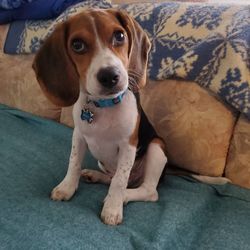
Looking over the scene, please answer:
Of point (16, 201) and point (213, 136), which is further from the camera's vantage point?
point (213, 136)

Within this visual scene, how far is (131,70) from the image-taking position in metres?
1.33

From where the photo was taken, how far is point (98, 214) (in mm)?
1302

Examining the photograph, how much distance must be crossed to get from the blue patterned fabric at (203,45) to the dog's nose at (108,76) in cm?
54

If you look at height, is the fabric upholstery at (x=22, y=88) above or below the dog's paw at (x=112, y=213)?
below

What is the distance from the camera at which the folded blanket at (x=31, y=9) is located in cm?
222

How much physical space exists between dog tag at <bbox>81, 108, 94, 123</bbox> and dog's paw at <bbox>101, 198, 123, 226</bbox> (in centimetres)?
29

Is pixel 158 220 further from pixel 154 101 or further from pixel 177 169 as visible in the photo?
pixel 154 101

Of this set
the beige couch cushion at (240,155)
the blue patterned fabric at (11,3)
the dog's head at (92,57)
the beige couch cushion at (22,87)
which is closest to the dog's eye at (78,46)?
the dog's head at (92,57)

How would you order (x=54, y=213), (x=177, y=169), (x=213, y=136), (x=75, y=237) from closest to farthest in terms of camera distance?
1. (x=75, y=237)
2. (x=54, y=213)
3. (x=213, y=136)
4. (x=177, y=169)

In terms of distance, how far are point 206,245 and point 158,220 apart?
168 mm

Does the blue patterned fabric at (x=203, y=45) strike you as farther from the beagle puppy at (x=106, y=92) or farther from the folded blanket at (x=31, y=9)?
the folded blanket at (x=31, y=9)

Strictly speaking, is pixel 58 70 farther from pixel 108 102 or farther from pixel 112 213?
pixel 112 213

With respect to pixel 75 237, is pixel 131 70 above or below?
above

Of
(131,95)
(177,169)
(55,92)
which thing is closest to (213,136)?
(177,169)
